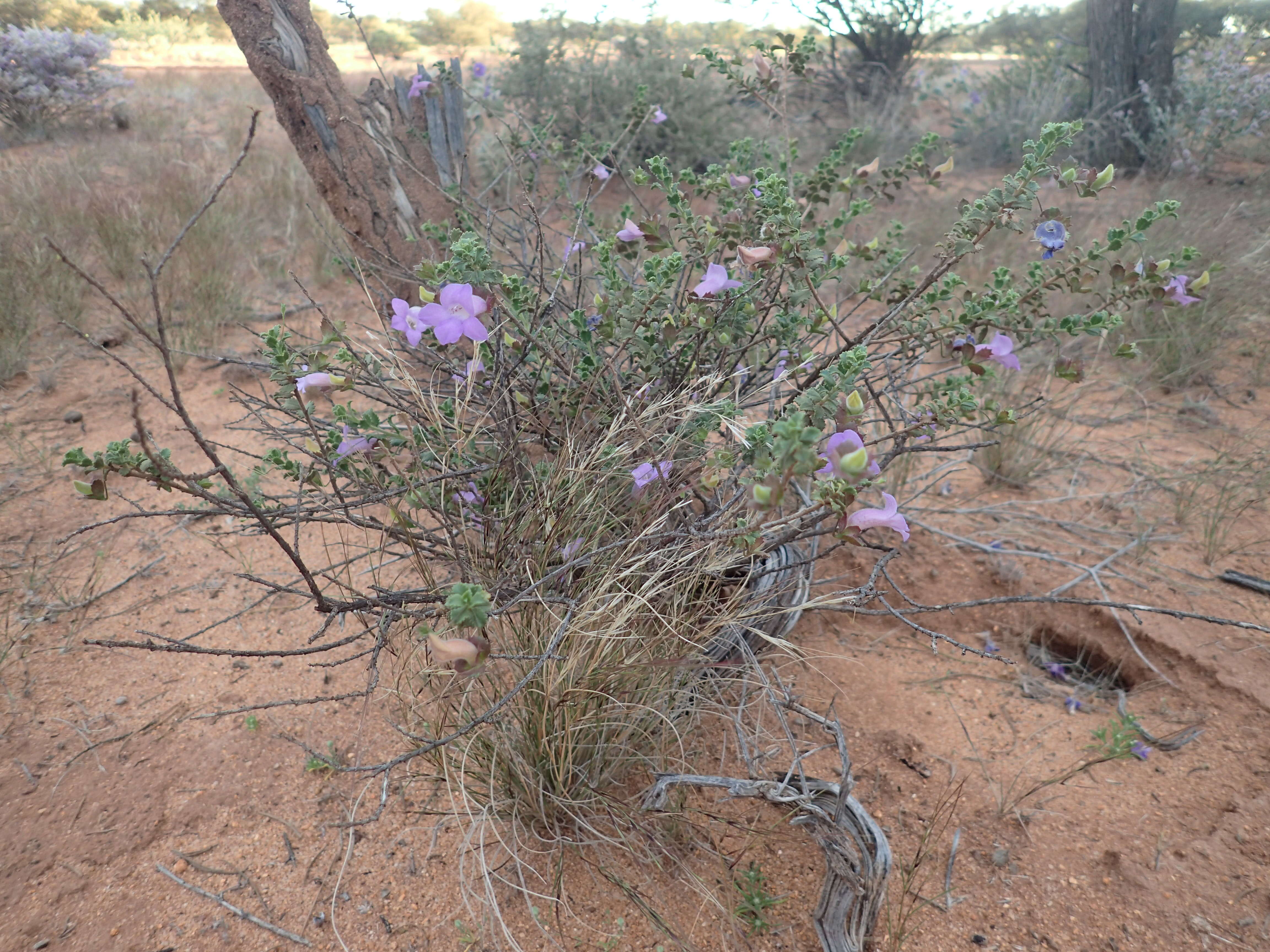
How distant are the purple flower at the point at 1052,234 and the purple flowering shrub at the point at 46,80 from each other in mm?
8305

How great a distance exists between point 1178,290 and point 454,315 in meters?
1.48

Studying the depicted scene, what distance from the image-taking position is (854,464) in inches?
33.1

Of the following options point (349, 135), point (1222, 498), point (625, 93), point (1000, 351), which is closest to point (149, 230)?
point (349, 135)

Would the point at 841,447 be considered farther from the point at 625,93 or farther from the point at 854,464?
the point at 625,93

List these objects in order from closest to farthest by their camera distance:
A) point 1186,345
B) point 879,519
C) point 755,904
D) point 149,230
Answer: point 879,519 → point 755,904 → point 1186,345 → point 149,230

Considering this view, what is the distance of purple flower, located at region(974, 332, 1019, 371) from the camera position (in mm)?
1503

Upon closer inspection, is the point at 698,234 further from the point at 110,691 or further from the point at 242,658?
the point at 110,691

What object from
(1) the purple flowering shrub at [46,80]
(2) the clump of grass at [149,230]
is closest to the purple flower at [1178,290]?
(2) the clump of grass at [149,230]

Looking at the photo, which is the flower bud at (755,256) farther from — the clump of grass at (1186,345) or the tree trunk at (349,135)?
the clump of grass at (1186,345)

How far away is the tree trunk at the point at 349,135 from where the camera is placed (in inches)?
87.6

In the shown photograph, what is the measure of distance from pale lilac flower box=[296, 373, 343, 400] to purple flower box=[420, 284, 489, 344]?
0.90ft

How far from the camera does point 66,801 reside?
57.1 inches

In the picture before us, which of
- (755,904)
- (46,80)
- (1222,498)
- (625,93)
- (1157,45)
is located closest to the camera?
(755,904)

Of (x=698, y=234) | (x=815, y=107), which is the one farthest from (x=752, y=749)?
(x=815, y=107)
